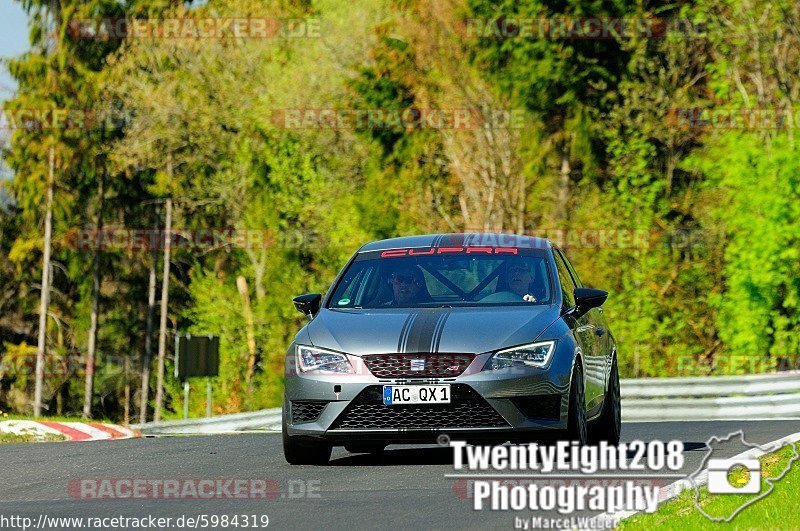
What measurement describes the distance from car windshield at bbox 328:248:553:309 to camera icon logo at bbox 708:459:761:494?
2.29m

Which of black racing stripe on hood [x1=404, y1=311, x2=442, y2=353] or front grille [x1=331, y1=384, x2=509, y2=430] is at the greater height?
black racing stripe on hood [x1=404, y1=311, x2=442, y2=353]

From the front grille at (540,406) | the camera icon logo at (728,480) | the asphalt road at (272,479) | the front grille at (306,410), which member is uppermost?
the front grille at (540,406)

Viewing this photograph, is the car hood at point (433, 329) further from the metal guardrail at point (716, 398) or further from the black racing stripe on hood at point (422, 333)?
the metal guardrail at point (716, 398)

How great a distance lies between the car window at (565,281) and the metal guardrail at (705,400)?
32.5 ft

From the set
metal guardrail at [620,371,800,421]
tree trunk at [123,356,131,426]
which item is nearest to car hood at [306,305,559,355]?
metal guardrail at [620,371,800,421]

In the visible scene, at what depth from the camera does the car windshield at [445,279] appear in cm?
1316

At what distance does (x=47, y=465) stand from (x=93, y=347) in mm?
51829

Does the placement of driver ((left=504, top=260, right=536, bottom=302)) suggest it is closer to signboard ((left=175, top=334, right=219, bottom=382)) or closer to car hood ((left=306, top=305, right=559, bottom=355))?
car hood ((left=306, top=305, right=559, bottom=355))

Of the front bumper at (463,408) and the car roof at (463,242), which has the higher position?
the car roof at (463,242)

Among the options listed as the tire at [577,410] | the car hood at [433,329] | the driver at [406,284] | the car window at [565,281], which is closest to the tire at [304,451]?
the car hood at [433,329]

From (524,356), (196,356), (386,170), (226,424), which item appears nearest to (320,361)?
(524,356)

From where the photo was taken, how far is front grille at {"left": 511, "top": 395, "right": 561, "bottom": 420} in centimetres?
1203

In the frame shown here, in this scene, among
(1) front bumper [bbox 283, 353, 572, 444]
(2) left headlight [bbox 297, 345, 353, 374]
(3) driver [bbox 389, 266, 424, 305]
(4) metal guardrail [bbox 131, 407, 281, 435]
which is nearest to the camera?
(1) front bumper [bbox 283, 353, 572, 444]

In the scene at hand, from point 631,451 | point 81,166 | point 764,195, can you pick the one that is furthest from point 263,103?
point 631,451
